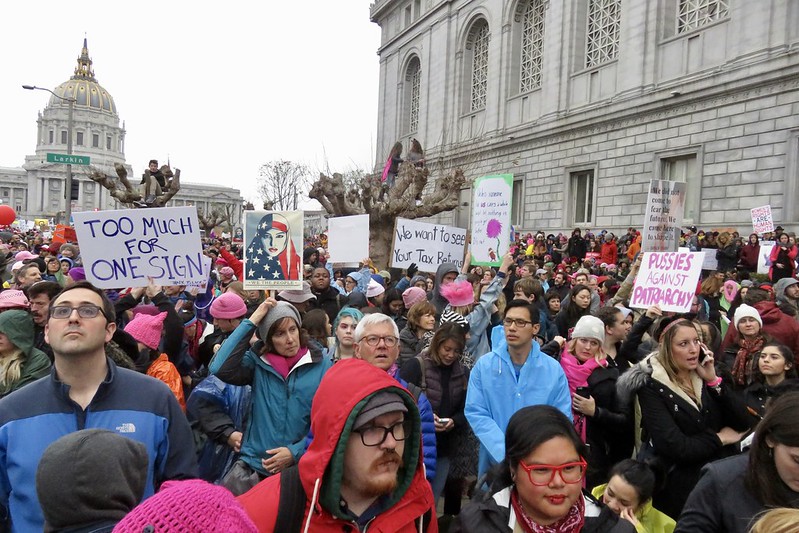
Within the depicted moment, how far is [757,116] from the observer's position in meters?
17.2

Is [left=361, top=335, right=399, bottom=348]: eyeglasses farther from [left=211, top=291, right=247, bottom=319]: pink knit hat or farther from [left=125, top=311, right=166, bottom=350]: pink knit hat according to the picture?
[left=211, top=291, right=247, bottom=319]: pink knit hat

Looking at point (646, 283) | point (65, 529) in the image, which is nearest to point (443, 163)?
point (646, 283)

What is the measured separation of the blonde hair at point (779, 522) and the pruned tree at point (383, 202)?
1516 centimetres

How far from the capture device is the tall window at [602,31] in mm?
22453

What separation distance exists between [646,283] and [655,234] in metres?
2.56

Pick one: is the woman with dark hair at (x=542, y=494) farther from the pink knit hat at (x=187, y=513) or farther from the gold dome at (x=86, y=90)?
the gold dome at (x=86, y=90)

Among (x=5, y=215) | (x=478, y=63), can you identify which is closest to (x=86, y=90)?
(x=478, y=63)

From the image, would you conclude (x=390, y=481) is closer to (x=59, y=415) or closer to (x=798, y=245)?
(x=59, y=415)

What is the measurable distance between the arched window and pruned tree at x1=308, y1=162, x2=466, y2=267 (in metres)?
13.3

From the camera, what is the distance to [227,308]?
16.3ft

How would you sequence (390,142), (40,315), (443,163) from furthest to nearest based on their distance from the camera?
1. (390,142)
2. (443,163)
3. (40,315)

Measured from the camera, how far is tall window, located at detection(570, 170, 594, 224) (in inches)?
933

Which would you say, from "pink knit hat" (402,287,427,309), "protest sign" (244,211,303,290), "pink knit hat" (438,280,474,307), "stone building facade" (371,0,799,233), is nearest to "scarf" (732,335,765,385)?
"pink knit hat" (438,280,474,307)

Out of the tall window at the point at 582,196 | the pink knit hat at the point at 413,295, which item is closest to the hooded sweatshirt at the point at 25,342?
the pink knit hat at the point at 413,295
